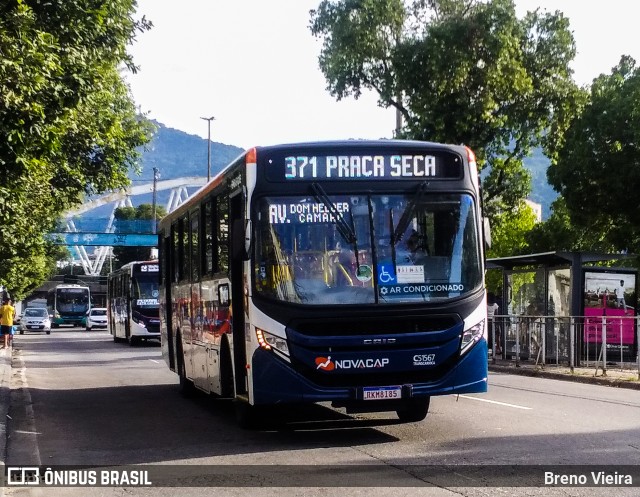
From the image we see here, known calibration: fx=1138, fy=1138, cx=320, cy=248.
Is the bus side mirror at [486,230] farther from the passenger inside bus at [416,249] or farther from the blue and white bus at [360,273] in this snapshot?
the passenger inside bus at [416,249]

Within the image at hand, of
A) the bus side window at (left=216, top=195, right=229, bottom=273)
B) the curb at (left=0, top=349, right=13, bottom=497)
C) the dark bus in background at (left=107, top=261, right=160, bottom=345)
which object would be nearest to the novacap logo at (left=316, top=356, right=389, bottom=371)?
the bus side window at (left=216, top=195, right=229, bottom=273)

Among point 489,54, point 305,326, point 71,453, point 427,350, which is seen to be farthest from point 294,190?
point 489,54

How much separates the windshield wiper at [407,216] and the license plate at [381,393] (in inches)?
57.2

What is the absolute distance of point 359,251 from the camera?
11.6 m

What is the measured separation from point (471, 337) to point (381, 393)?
1173 millimetres

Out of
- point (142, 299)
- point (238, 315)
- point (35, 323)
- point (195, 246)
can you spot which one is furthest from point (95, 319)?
point (238, 315)

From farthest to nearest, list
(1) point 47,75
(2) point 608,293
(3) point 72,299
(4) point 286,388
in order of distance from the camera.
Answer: (3) point 72,299, (2) point 608,293, (1) point 47,75, (4) point 286,388

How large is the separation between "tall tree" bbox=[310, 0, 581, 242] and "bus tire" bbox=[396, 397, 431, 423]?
27.8 m

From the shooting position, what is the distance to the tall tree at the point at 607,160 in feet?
128

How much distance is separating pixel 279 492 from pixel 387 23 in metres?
35.5

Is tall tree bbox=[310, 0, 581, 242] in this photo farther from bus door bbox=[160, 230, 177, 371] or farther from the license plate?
the license plate

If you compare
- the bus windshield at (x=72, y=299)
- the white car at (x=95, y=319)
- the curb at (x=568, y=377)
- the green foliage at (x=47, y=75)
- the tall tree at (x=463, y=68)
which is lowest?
the white car at (x=95, y=319)

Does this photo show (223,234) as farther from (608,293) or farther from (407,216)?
(608,293)

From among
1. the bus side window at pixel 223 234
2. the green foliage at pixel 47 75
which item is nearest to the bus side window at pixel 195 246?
the bus side window at pixel 223 234
